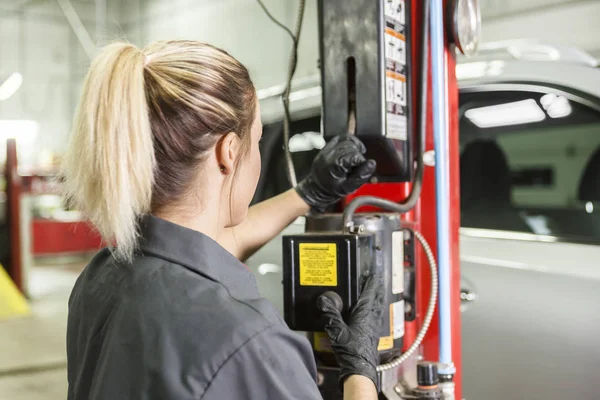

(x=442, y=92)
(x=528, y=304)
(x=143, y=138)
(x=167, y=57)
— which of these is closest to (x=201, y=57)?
(x=167, y=57)

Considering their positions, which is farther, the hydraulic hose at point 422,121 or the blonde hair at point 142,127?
the hydraulic hose at point 422,121

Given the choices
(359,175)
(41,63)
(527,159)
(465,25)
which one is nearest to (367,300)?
(359,175)

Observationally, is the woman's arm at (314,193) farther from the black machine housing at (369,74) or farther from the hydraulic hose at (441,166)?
the hydraulic hose at (441,166)

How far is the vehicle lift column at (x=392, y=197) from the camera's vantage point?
1.27 m

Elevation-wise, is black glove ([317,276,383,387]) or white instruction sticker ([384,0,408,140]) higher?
white instruction sticker ([384,0,408,140])

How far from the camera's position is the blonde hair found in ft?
2.96

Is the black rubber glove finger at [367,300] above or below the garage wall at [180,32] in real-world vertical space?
below

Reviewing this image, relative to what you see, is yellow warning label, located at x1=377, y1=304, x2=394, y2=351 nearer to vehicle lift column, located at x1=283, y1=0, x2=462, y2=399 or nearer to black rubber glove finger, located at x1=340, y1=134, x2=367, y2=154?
vehicle lift column, located at x1=283, y1=0, x2=462, y2=399

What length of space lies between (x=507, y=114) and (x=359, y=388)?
159 cm

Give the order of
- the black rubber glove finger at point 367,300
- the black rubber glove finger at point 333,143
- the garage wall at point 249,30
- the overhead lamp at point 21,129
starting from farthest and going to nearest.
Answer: the overhead lamp at point 21,129 → the garage wall at point 249,30 → the black rubber glove finger at point 333,143 → the black rubber glove finger at point 367,300

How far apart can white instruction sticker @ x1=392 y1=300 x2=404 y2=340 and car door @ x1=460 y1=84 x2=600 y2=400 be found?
37.3 inches

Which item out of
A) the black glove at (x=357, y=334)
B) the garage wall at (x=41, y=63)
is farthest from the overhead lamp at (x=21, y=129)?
the black glove at (x=357, y=334)

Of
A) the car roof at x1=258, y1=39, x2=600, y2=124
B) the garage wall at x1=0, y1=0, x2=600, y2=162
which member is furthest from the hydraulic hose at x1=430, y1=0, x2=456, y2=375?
the garage wall at x1=0, y1=0, x2=600, y2=162

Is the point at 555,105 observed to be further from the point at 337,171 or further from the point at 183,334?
the point at 183,334
